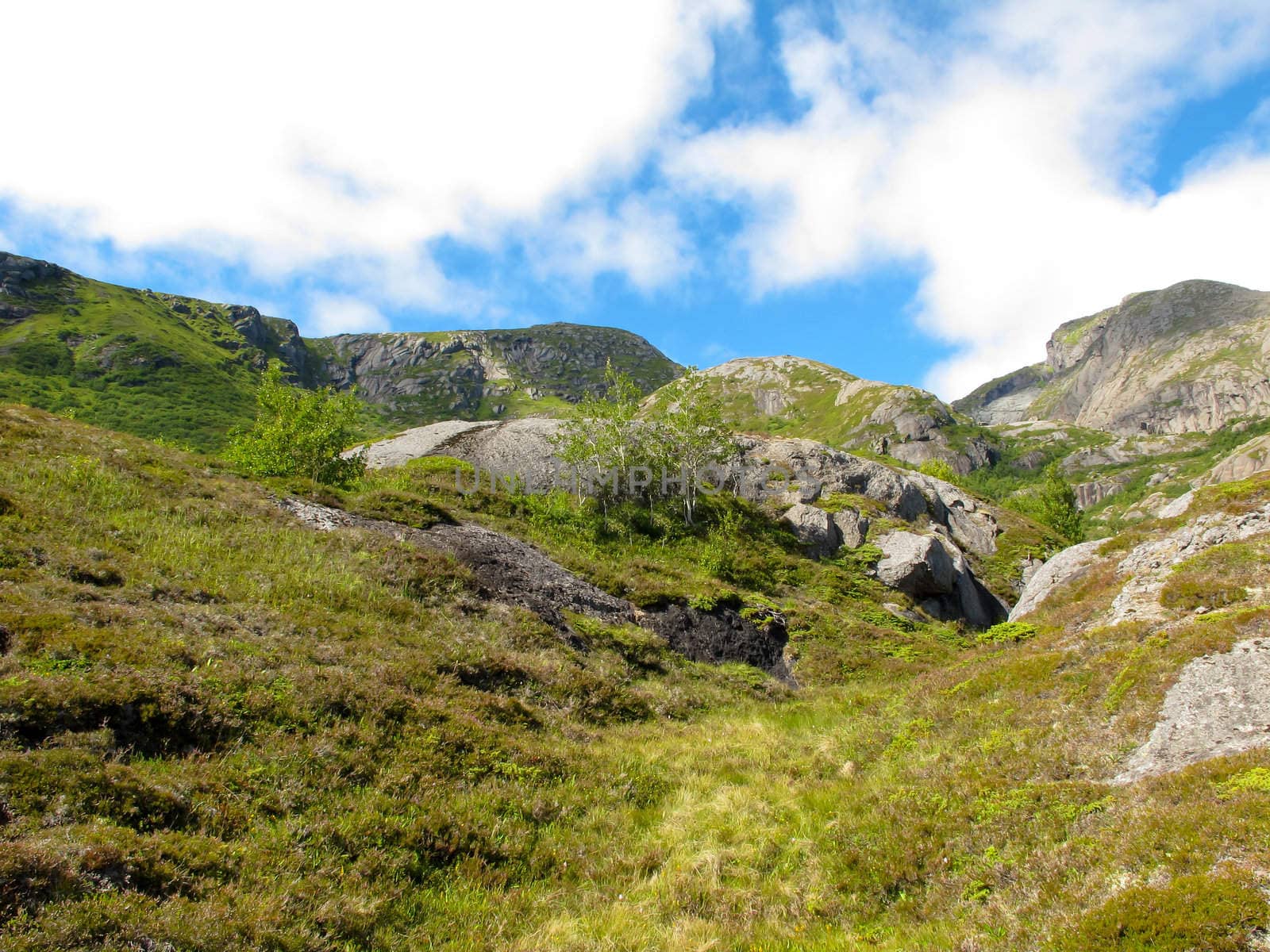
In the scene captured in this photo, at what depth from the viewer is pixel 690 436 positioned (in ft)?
131

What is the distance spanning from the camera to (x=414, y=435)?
146ft

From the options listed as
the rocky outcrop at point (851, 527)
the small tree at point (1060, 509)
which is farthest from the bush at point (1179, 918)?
the small tree at point (1060, 509)

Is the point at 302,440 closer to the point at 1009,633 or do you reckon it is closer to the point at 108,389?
the point at 1009,633

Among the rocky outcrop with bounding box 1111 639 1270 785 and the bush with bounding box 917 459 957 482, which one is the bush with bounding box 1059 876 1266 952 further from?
the bush with bounding box 917 459 957 482

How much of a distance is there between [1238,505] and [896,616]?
15879 mm

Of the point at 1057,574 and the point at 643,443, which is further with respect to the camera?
the point at 643,443

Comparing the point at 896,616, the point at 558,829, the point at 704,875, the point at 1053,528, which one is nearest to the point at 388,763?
the point at 558,829

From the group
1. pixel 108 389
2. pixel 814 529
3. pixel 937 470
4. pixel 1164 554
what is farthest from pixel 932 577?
pixel 108 389

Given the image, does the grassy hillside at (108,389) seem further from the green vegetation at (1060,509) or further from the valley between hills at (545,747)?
the green vegetation at (1060,509)

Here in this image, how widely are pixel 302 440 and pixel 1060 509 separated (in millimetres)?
63959

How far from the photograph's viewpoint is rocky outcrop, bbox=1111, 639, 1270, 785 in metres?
7.99

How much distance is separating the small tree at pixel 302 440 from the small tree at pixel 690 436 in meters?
18.9

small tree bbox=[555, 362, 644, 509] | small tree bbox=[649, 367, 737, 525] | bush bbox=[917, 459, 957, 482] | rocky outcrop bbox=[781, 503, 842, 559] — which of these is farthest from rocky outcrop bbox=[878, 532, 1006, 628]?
bush bbox=[917, 459, 957, 482]

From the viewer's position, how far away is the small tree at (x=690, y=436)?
39.5 meters
